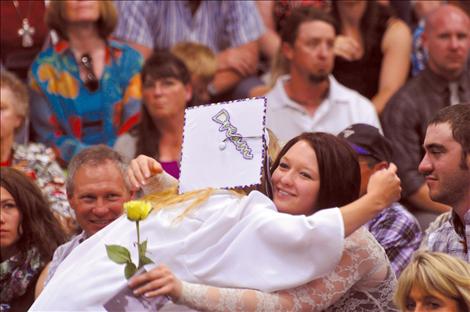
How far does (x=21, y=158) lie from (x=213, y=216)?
2.53 metres

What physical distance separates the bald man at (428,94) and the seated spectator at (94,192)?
1872 millimetres

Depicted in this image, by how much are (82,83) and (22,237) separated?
1483mm

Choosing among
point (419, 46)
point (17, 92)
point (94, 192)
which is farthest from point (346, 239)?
point (419, 46)

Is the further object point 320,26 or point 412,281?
point 320,26

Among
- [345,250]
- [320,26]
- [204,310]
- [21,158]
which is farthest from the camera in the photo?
[320,26]

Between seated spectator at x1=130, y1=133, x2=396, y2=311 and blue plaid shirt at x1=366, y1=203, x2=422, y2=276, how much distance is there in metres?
0.71

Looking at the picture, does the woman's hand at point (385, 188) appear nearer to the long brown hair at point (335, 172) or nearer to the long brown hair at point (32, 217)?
the long brown hair at point (335, 172)

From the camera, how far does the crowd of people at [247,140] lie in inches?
170

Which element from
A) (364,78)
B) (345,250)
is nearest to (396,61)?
(364,78)

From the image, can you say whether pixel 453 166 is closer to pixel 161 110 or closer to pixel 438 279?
pixel 438 279

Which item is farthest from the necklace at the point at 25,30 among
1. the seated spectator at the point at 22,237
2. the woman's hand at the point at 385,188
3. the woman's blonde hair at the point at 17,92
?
the woman's hand at the point at 385,188

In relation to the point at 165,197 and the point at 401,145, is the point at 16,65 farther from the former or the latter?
the point at 165,197

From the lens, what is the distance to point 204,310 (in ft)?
13.8

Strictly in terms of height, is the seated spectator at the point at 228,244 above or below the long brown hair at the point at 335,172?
below
